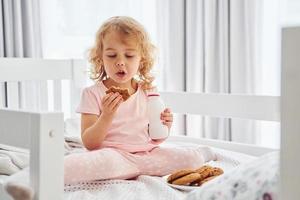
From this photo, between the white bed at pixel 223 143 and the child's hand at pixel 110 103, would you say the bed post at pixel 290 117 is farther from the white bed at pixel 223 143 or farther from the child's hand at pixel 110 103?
the child's hand at pixel 110 103

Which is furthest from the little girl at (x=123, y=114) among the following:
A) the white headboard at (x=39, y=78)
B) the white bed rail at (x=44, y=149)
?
the white headboard at (x=39, y=78)

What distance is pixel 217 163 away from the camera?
49.9 inches

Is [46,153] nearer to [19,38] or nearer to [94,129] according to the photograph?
[94,129]

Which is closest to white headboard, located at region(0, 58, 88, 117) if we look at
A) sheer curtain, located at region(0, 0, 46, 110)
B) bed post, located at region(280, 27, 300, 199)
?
sheer curtain, located at region(0, 0, 46, 110)

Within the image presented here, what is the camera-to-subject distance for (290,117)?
58cm

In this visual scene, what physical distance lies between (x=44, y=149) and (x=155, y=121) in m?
0.44

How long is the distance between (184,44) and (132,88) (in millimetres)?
1120

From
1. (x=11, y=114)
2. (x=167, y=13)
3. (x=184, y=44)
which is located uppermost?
(x=167, y=13)

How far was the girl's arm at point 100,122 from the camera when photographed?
42.9 inches

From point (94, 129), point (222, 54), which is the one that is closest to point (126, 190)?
point (94, 129)

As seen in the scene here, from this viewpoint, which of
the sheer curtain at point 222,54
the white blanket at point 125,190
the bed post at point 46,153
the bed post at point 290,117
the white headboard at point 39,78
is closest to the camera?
the bed post at point 290,117

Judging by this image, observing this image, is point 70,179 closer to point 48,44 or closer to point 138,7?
point 48,44

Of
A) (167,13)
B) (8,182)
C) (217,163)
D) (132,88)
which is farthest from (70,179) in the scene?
(167,13)

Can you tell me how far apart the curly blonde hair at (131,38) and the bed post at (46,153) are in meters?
0.44
